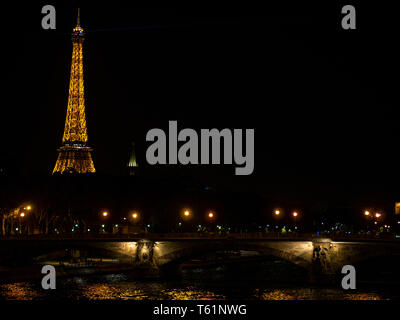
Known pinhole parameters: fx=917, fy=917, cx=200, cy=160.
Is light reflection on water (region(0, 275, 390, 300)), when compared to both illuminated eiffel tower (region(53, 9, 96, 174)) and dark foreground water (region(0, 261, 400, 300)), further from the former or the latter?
illuminated eiffel tower (region(53, 9, 96, 174))

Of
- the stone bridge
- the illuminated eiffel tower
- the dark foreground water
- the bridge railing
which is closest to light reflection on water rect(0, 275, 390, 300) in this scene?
the dark foreground water

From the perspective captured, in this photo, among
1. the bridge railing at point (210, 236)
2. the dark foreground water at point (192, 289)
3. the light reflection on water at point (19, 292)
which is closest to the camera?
the light reflection on water at point (19, 292)

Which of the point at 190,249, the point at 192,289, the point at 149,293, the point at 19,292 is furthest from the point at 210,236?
the point at 19,292

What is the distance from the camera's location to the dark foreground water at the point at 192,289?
222ft

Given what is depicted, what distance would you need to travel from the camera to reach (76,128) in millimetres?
131000

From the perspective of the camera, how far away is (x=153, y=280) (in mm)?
81188

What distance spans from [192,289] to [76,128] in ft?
202

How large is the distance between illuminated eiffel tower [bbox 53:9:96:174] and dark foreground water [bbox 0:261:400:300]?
149 ft

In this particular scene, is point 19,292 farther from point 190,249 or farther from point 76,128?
point 76,128

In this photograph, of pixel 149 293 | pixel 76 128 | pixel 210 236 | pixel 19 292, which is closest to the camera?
pixel 19 292

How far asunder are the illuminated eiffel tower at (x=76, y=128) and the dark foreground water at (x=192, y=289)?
149ft

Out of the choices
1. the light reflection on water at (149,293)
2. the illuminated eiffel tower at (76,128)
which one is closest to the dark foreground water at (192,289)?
the light reflection on water at (149,293)

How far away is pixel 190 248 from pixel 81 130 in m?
52.9

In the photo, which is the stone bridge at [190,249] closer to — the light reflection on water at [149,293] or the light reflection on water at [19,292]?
the light reflection on water at [149,293]
